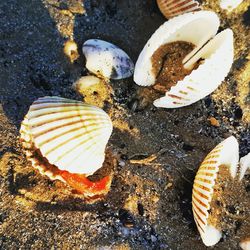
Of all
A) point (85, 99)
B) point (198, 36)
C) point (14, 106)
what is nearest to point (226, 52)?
point (198, 36)

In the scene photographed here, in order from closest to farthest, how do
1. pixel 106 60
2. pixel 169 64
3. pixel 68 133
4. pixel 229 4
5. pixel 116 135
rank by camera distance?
pixel 68 133, pixel 116 135, pixel 106 60, pixel 169 64, pixel 229 4

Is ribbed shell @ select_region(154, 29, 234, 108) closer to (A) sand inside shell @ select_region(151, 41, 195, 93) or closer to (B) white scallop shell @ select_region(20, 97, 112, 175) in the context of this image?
(A) sand inside shell @ select_region(151, 41, 195, 93)

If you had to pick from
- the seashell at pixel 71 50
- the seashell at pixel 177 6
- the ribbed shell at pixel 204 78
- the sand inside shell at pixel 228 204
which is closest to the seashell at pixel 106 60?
the seashell at pixel 71 50

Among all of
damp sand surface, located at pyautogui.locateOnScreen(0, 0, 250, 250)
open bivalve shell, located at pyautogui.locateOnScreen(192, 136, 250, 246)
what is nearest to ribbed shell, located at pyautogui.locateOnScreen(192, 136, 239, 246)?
open bivalve shell, located at pyautogui.locateOnScreen(192, 136, 250, 246)

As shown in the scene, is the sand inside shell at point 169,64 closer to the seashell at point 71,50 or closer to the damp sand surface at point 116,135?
the damp sand surface at point 116,135

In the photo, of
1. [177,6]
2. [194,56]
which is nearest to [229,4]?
[177,6]

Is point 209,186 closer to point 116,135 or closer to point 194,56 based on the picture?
point 116,135

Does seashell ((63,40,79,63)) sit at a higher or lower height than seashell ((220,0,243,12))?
lower
